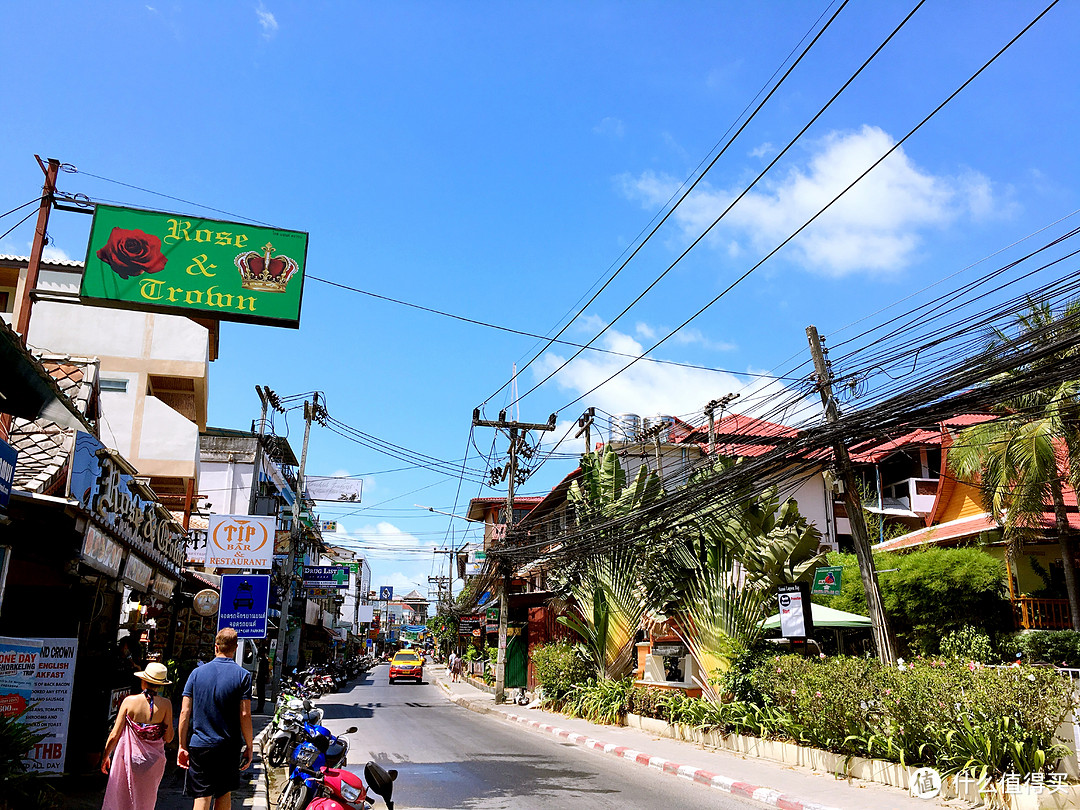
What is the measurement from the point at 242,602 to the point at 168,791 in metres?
3.50

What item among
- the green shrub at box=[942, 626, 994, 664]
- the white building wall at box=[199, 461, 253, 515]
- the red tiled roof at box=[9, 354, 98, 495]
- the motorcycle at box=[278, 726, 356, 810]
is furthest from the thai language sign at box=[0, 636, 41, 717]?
the white building wall at box=[199, 461, 253, 515]

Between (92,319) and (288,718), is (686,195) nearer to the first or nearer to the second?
(288,718)

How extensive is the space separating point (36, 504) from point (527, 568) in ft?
107

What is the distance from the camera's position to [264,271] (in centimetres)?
1023

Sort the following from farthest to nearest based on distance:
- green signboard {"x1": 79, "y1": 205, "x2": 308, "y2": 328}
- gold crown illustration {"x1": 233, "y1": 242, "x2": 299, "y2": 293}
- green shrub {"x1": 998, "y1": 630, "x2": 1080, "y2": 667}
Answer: green shrub {"x1": 998, "y1": 630, "x2": 1080, "y2": 667} < gold crown illustration {"x1": 233, "y1": 242, "x2": 299, "y2": 293} < green signboard {"x1": 79, "y1": 205, "x2": 308, "y2": 328}

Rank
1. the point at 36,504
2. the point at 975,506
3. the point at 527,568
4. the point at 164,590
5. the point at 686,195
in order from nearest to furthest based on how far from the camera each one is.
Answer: the point at 36,504 < the point at 686,195 < the point at 164,590 < the point at 975,506 < the point at 527,568

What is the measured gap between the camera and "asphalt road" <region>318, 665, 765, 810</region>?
10.0m

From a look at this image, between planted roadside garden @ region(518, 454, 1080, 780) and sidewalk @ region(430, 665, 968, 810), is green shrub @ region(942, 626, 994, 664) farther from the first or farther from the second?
sidewalk @ region(430, 665, 968, 810)

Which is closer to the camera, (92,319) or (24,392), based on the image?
(24,392)

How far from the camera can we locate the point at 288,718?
11.2m

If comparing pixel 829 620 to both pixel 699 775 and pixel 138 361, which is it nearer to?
pixel 699 775

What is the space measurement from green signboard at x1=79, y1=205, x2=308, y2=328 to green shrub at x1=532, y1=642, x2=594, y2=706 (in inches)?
713

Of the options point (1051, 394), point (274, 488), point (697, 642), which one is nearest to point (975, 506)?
point (1051, 394)

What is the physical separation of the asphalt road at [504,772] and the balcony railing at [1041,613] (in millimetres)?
10530
